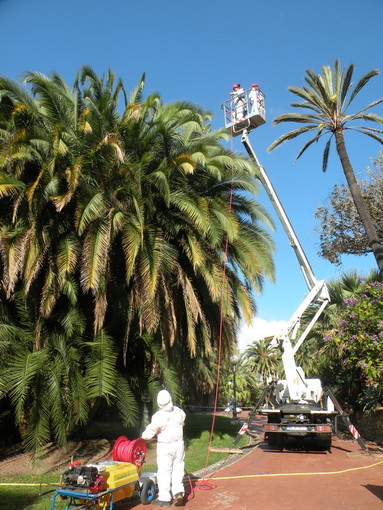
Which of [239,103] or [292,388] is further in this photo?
[239,103]

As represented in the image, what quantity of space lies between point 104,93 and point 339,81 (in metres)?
9.14

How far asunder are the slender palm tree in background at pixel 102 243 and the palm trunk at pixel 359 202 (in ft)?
14.8

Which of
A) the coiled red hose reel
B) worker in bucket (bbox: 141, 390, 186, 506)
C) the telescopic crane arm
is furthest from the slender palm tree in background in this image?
worker in bucket (bbox: 141, 390, 186, 506)

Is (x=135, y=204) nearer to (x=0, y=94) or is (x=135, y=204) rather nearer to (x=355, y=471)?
(x=0, y=94)

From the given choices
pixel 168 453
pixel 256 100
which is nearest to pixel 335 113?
pixel 256 100

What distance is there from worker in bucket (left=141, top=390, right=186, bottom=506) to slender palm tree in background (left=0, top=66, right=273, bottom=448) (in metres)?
3.48

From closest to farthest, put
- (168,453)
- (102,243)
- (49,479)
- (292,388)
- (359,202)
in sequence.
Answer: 1. (168,453)
2. (49,479)
3. (102,243)
4. (292,388)
5. (359,202)

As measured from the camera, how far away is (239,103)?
15164 millimetres

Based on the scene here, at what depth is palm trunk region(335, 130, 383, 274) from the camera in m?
14.6

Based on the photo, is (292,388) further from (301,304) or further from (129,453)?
(129,453)

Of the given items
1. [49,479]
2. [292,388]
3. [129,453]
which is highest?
[292,388]

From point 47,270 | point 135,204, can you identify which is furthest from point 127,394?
point 135,204

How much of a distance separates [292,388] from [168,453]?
793 cm

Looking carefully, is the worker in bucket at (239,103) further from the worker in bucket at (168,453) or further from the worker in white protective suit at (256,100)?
the worker in bucket at (168,453)
